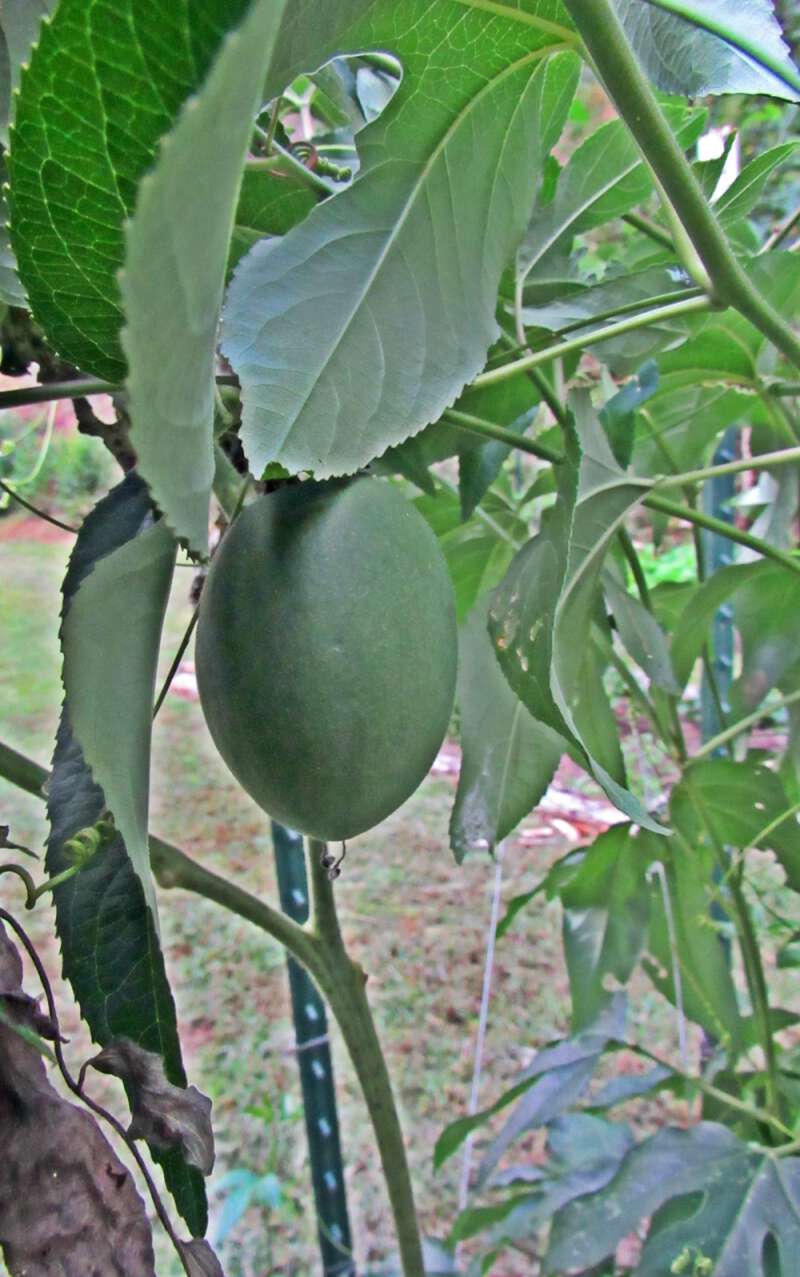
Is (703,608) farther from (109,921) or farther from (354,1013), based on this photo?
(109,921)

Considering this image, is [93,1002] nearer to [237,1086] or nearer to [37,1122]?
[37,1122]

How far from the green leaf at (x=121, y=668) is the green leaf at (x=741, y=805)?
486mm

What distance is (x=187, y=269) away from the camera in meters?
0.19

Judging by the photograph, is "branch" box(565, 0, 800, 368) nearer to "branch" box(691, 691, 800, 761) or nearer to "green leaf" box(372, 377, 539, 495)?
"green leaf" box(372, 377, 539, 495)

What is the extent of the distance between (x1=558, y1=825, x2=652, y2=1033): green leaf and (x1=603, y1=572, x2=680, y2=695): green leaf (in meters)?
0.19

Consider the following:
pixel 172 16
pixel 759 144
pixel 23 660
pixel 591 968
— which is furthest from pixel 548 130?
pixel 759 144

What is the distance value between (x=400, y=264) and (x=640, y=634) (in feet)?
0.99

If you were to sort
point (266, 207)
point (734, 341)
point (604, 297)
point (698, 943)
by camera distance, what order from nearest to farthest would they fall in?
point (266, 207) → point (604, 297) → point (734, 341) → point (698, 943)

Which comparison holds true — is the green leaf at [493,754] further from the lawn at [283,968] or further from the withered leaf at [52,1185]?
the lawn at [283,968]

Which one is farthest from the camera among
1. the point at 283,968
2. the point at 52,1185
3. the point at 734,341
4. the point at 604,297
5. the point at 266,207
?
the point at 283,968

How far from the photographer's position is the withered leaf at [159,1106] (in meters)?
0.32

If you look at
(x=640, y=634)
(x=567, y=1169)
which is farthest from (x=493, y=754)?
(x=567, y=1169)

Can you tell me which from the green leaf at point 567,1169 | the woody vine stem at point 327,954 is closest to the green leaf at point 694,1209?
the green leaf at point 567,1169

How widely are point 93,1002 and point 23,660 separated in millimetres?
1431
